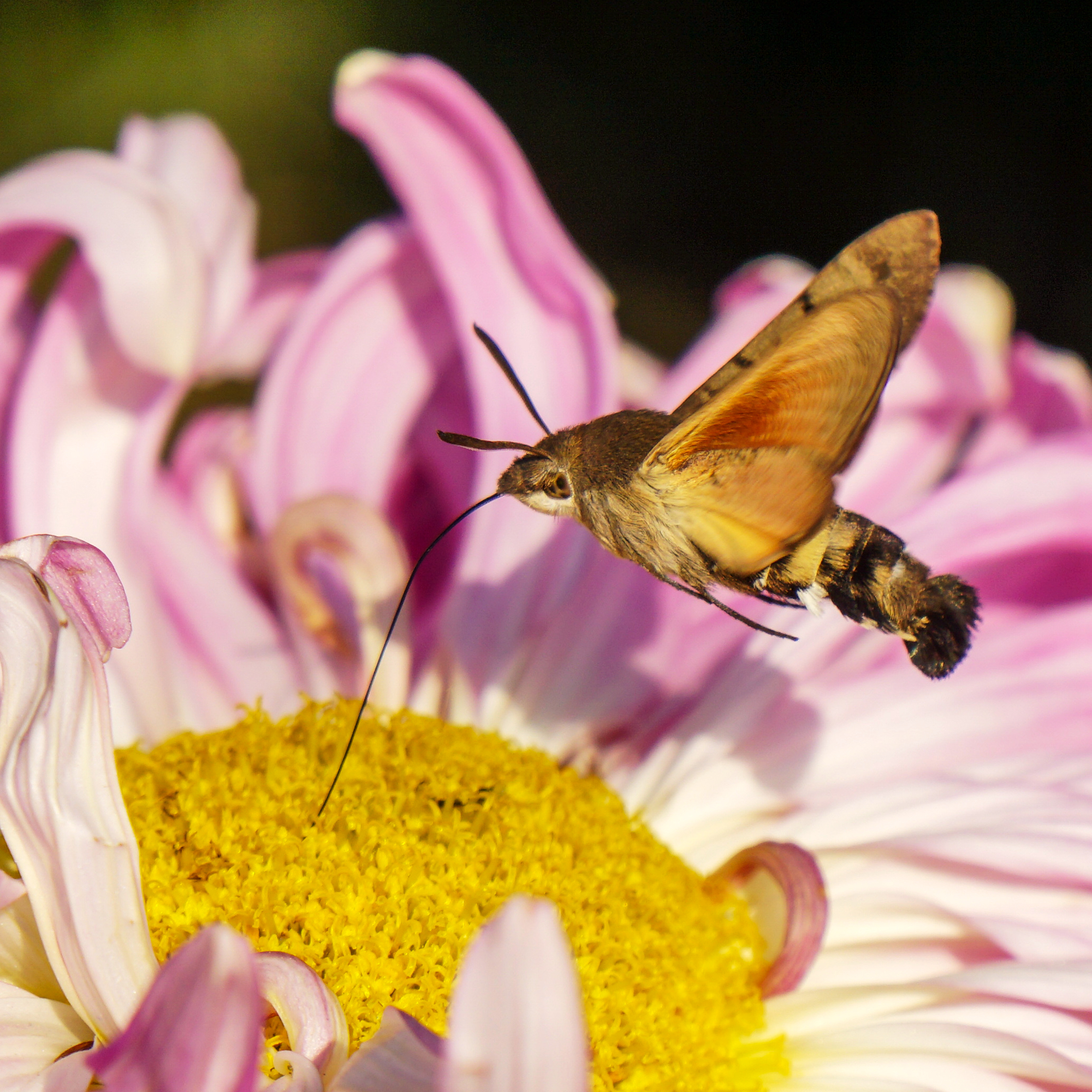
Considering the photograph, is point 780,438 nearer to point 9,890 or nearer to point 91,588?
Result: point 91,588

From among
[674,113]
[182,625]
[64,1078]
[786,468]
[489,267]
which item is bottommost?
[64,1078]

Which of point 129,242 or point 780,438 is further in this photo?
point 129,242

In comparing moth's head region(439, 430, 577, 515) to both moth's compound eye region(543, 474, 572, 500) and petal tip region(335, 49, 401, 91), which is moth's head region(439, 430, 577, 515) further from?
petal tip region(335, 49, 401, 91)

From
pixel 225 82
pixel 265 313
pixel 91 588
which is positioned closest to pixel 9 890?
pixel 91 588

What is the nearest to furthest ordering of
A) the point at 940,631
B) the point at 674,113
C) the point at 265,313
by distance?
the point at 940,631
the point at 265,313
the point at 674,113

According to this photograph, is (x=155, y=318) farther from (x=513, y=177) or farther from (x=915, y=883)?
(x=915, y=883)

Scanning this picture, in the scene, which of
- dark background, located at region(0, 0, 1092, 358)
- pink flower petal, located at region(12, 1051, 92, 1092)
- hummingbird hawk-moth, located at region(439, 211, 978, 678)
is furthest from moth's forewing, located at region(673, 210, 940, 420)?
dark background, located at region(0, 0, 1092, 358)

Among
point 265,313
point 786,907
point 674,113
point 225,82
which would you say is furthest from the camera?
point 674,113

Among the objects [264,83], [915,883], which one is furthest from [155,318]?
[264,83]
